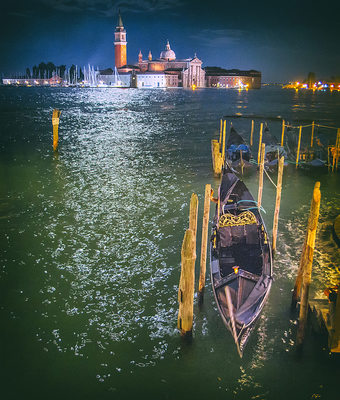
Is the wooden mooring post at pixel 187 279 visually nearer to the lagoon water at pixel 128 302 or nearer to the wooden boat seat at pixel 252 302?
the lagoon water at pixel 128 302

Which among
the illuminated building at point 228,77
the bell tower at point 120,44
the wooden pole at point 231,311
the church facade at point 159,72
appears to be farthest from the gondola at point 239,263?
the illuminated building at point 228,77

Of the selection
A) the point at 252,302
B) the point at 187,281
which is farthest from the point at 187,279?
the point at 252,302

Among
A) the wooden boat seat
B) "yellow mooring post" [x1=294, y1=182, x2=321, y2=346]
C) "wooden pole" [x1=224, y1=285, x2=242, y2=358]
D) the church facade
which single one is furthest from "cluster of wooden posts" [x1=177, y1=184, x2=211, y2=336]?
the church facade

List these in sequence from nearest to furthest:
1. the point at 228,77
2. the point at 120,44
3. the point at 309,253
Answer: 1. the point at 309,253
2. the point at 120,44
3. the point at 228,77

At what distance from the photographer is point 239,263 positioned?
7410 mm

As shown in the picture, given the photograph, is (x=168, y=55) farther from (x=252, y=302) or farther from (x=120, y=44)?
(x=252, y=302)

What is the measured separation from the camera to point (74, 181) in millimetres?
15781

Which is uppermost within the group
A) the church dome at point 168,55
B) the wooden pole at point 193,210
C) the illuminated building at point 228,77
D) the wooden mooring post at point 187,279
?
the church dome at point 168,55

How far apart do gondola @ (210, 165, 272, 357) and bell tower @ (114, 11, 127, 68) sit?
15588cm

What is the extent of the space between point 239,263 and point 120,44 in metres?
162

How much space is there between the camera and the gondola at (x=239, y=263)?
6080mm

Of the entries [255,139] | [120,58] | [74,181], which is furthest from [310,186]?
[120,58]

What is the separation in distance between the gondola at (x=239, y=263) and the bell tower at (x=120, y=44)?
155877 millimetres

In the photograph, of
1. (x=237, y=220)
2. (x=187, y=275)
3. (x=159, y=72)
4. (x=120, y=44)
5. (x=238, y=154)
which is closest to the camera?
(x=187, y=275)
